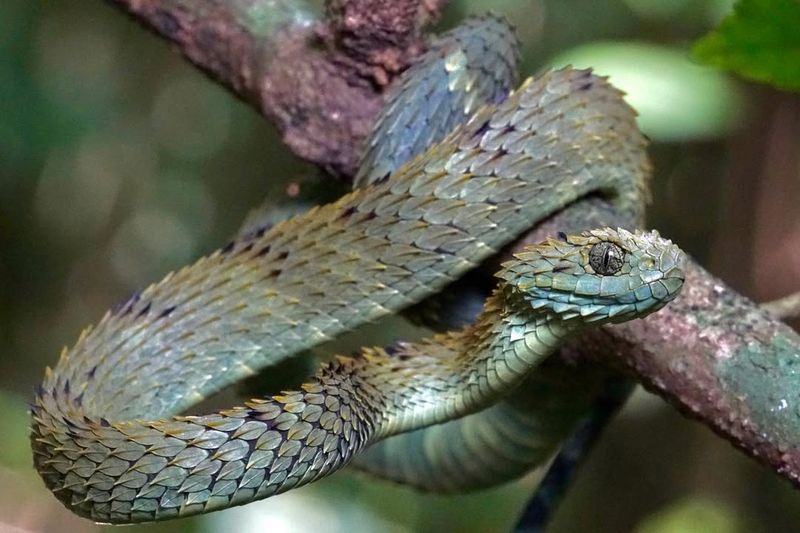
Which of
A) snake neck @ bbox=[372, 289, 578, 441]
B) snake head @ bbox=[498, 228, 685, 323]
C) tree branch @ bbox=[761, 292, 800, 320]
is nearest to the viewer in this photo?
snake head @ bbox=[498, 228, 685, 323]

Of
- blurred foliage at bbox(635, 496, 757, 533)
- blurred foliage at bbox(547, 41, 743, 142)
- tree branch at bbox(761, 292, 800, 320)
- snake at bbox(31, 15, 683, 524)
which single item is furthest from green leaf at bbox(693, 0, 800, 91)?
blurred foliage at bbox(635, 496, 757, 533)

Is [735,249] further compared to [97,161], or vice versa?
[97,161]

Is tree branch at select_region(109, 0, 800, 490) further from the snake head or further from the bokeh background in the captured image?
the bokeh background

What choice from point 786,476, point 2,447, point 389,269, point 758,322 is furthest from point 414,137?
point 2,447

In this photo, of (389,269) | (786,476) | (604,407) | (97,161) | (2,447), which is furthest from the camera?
(97,161)

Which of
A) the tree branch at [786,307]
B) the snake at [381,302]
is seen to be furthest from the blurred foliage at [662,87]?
the tree branch at [786,307]

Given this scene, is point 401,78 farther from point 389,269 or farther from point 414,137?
point 389,269
